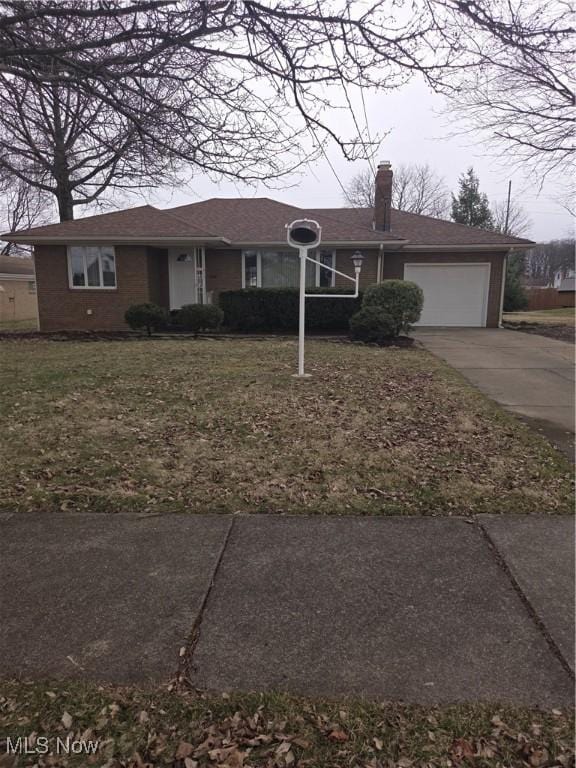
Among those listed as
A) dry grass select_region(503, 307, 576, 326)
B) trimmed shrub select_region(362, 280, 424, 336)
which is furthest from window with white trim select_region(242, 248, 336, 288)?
dry grass select_region(503, 307, 576, 326)

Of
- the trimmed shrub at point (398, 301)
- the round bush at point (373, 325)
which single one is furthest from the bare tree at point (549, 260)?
the round bush at point (373, 325)

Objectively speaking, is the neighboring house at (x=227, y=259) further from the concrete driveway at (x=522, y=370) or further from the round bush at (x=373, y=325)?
the round bush at (x=373, y=325)

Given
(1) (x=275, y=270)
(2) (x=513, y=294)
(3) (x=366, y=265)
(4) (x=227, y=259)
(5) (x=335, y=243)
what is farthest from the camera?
(2) (x=513, y=294)

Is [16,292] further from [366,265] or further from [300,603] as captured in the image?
[300,603]

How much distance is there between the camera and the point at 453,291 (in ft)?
59.0

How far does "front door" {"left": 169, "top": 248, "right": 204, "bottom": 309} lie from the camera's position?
1705cm

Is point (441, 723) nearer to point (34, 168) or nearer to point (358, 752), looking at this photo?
point (358, 752)

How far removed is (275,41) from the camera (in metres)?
4.20

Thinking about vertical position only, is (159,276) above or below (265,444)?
above

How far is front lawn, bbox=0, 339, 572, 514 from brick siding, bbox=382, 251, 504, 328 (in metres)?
10.0

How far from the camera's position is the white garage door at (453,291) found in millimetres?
17828

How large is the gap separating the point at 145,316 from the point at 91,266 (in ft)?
11.1

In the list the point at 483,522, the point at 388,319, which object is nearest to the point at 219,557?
the point at 483,522
